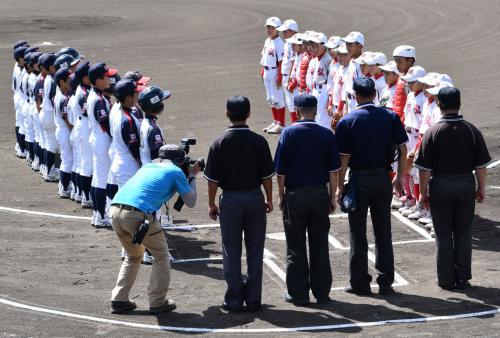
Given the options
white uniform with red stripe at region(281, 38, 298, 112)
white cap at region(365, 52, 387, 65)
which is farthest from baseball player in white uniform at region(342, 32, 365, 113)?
white uniform with red stripe at region(281, 38, 298, 112)

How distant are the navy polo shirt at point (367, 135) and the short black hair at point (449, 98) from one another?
56 centimetres

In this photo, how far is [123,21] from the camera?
112 ft

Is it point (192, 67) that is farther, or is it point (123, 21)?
point (123, 21)

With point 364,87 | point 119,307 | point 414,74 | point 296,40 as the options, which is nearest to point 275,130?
point 296,40

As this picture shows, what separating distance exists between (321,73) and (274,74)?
284 cm

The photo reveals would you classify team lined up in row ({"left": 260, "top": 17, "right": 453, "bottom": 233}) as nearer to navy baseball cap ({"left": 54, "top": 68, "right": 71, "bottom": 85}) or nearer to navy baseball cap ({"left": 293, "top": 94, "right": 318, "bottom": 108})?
navy baseball cap ({"left": 293, "top": 94, "right": 318, "bottom": 108})

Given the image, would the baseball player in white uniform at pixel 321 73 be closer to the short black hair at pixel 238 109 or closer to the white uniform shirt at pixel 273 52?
the white uniform shirt at pixel 273 52

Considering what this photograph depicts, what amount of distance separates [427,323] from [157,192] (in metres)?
3.05

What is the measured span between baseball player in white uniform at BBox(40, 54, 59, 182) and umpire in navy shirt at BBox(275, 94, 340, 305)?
701 centimetres

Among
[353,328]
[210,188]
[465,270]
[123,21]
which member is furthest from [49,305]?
[123,21]

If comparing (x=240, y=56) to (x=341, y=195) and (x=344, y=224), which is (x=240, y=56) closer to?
(x=344, y=224)

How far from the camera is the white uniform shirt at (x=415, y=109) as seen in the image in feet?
48.3

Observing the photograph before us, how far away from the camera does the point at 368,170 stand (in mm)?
11945

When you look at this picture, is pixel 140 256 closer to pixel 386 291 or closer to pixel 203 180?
pixel 386 291
